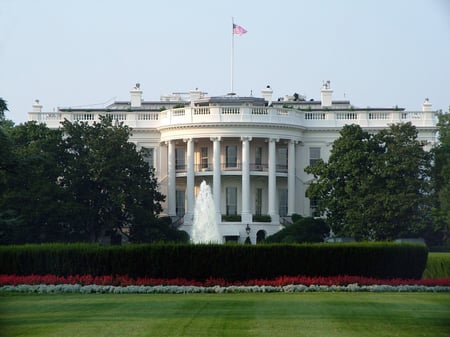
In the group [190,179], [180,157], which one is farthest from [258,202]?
[180,157]

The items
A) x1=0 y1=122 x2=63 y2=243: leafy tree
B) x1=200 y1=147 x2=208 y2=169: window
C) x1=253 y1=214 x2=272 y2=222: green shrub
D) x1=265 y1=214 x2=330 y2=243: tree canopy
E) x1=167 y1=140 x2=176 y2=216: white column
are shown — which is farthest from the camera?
x1=200 y1=147 x2=208 y2=169: window

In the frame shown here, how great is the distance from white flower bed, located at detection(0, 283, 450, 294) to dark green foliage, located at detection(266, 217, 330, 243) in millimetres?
33699

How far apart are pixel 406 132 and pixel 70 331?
5151cm

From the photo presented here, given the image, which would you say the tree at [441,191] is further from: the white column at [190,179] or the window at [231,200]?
the white column at [190,179]

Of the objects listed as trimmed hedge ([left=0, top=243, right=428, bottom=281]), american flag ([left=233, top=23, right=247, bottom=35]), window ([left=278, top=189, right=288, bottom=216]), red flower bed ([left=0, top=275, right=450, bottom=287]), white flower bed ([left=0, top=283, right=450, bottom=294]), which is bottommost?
white flower bed ([left=0, top=283, right=450, bottom=294])

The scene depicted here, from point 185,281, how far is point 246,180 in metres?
42.6

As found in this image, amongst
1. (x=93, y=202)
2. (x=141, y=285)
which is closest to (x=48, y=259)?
(x=141, y=285)

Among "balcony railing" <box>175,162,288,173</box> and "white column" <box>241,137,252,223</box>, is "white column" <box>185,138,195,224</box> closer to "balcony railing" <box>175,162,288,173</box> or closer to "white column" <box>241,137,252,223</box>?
"balcony railing" <box>175,162,288,173</box>

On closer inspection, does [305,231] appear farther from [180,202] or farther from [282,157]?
[180,202]

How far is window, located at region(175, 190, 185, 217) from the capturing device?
85100 millimetres

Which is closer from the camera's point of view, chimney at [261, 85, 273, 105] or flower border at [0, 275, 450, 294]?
flower border at [0, 275, 450, 294]

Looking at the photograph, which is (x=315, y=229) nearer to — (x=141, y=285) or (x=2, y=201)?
(x=2, y=201)

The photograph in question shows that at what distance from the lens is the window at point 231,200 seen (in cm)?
8394

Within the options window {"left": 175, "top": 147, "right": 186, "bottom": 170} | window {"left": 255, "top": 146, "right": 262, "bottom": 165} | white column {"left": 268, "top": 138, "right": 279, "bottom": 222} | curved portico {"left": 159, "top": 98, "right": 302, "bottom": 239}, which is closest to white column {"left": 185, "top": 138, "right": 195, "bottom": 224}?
curved portico {"left": 159, "top": 98, "right": 302, "bottom": 239}
